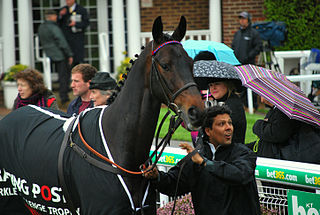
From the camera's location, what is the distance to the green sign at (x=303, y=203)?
12.2ft

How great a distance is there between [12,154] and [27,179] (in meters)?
0.31

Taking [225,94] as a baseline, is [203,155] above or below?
below

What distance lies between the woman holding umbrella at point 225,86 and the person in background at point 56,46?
803cm

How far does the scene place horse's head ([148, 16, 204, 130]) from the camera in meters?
3.07

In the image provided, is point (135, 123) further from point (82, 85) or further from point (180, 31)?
point (82, 85)

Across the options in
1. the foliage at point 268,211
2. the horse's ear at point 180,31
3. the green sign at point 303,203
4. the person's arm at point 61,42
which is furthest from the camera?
the person's arm at point 61,42

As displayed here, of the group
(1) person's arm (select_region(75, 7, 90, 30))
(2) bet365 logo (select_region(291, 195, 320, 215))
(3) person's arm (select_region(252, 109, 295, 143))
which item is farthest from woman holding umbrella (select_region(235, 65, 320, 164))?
(1) person's arm (select_region(75, 7, 90, 30))

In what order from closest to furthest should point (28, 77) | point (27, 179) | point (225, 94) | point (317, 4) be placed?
point (27, 179) < point (225, 94) < point (28, 77) < point (317, 4)

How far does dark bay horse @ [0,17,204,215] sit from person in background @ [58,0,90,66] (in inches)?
352

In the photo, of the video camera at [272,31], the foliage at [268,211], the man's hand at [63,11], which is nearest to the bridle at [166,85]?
the foliage at [268,211]

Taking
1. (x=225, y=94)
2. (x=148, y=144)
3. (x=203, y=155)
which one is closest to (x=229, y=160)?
(x=203, y=155)

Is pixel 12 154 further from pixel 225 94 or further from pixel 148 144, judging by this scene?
pixel 225 94

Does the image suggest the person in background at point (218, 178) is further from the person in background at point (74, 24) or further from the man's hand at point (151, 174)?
the person in background at point (74, 24)

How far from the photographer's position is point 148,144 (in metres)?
3.41
